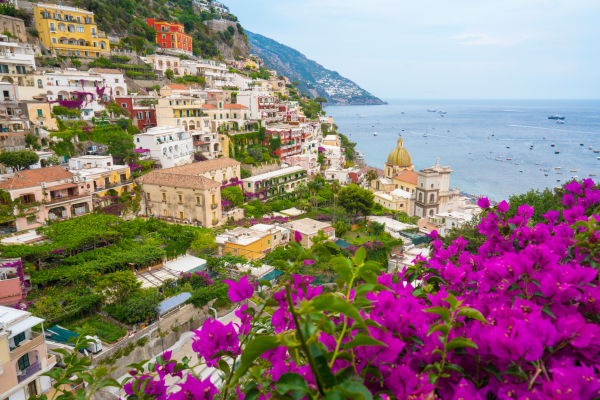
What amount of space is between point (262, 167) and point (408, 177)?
590 inches

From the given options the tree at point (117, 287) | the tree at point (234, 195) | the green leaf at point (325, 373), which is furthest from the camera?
the tree at point (234, 195)

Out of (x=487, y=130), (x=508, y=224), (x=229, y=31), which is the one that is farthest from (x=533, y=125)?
(x=508, y=224)

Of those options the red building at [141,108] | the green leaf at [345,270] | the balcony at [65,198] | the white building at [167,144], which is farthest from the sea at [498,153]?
the green leaf at [345,270]

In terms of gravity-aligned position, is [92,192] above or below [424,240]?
above

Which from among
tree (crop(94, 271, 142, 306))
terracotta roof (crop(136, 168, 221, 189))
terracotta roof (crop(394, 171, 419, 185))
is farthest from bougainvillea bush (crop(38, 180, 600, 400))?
terracotta roof (crop(394, 171, 419, 185))

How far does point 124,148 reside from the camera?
26.3 m

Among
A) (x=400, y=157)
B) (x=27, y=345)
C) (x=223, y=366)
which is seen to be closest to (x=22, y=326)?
(x=27, y=345)

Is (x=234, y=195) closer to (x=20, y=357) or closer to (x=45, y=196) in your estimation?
(x=45, y=196)

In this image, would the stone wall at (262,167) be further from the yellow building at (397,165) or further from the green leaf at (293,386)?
the green leaf at (293,386)

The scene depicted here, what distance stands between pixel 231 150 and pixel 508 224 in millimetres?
32537

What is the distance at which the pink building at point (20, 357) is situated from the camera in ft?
31.4

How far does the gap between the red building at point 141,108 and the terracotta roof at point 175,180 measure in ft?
31.6

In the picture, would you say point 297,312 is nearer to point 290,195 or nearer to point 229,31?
point 290,195

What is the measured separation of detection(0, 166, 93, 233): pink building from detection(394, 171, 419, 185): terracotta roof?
28.7 metres
